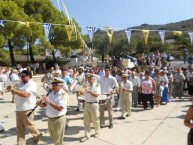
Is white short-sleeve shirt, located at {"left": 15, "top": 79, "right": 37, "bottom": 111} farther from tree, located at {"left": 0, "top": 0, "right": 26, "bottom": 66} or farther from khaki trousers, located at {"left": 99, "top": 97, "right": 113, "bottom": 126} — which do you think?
tree, located at {"left": 0, "top": 0, "right": 26, "bottom": 66}

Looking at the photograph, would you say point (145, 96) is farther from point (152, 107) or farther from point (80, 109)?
point (80, 109)

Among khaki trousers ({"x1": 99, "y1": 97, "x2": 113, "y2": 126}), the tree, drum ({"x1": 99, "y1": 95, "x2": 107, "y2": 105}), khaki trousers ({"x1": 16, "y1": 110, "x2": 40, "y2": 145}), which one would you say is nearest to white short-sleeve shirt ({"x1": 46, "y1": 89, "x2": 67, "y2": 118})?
khaki trousers ({"x1": 16, "y1": 110, "x2": 40, "y2": 145})

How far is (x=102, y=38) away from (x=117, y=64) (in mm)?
39411

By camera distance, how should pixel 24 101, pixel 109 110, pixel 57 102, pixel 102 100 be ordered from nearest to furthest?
1. pixel 57 102
2. pixel 24 101
3. pixel 102 100
4. pixel 109 110

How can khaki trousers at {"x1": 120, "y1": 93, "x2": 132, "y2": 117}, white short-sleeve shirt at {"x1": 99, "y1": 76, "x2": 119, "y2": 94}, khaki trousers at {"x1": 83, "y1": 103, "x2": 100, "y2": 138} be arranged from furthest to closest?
khaki trousers at {"x1": 120, "y1": 93, "x2": 132, "y2": 117}
white short-sleeve shirt at {"x1": 99, "y1": 76, "x2": 119, "y2": 94}
khaki trousers at {"x1": 83, "y1": 103, "x2": 100, "y2": 138}

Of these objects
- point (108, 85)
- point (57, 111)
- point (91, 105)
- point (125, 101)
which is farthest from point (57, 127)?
point (125, 101)

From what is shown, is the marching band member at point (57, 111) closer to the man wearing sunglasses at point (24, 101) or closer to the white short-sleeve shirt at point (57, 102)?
the white short-sleeve shirt at point (57, 102)

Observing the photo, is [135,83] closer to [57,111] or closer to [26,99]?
[26,99]

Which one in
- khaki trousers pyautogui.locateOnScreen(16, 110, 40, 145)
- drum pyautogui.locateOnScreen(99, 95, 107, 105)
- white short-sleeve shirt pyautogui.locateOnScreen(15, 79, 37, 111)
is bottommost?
khaki trousers pyautogui.locateOnScreen(16, 110, 40, 145)

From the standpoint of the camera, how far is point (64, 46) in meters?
49.0

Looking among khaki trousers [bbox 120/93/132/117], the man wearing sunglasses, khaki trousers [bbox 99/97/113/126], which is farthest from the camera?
khaki trousers [bbox 120/93/132/117]

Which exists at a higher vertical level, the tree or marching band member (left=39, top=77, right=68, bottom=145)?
the tree

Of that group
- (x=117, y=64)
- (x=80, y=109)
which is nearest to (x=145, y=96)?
(x=80, y=109)

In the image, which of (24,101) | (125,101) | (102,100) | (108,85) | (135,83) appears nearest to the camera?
(24,101)
